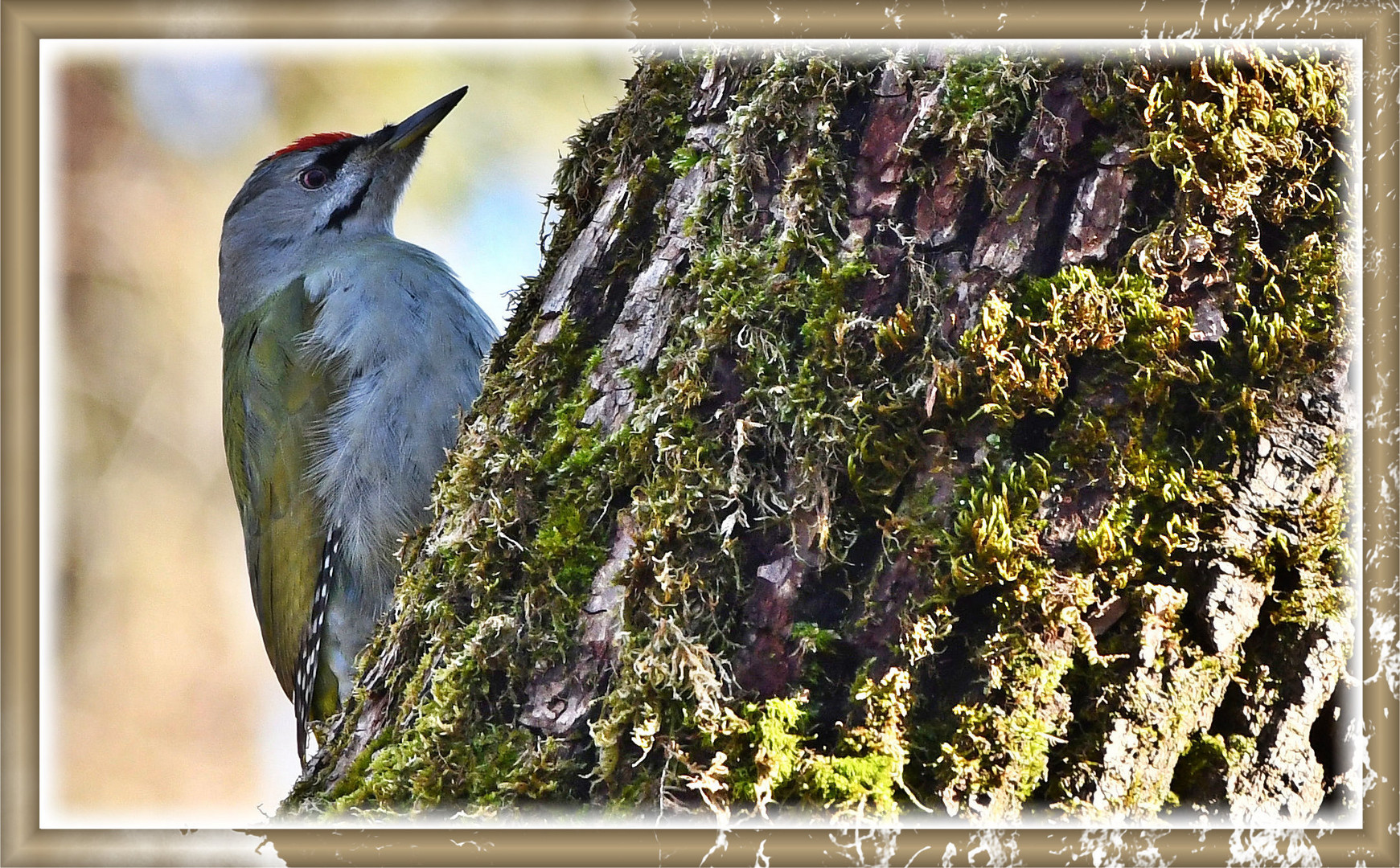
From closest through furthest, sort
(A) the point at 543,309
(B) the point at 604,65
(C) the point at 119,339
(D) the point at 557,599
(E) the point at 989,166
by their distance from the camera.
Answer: (E) the point at 989,166 → (D) the point at 557,599 → (A) the point at 543,309 → (B) the point at 604,65 → (C) the point at 119,339

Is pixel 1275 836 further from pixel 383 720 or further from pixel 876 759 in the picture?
pixel 383 720

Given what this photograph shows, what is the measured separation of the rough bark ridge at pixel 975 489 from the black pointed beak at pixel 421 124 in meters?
2.47

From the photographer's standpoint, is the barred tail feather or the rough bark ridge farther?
the barred tail feather

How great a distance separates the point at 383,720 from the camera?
1796 mm

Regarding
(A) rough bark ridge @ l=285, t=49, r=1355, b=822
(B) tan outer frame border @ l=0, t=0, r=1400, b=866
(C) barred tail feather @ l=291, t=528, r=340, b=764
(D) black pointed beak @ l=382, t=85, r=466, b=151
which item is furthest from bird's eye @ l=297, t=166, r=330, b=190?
(A) rough bark ridge @ l=285, t=49, r=1355, b=822

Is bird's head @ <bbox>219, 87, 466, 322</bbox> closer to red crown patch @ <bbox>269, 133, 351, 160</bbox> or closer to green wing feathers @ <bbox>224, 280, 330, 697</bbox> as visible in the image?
red crown patch @ <bbox>269, 133, 351, 160</bbox>

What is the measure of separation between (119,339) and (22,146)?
5.24 feet

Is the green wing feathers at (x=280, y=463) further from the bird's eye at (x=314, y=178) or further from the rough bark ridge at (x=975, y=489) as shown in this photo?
the rough bark ridge at (x=975, y=489)

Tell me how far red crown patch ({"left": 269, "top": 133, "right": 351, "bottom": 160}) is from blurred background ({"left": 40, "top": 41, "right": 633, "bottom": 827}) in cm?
3

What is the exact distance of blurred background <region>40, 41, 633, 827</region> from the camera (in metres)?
2.16

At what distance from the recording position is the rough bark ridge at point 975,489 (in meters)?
1.36

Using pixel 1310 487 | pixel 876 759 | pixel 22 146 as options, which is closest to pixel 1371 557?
pixel 1310 487

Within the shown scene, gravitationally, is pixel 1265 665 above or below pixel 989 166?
below

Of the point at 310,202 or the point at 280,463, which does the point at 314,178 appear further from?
the point at 280,463
